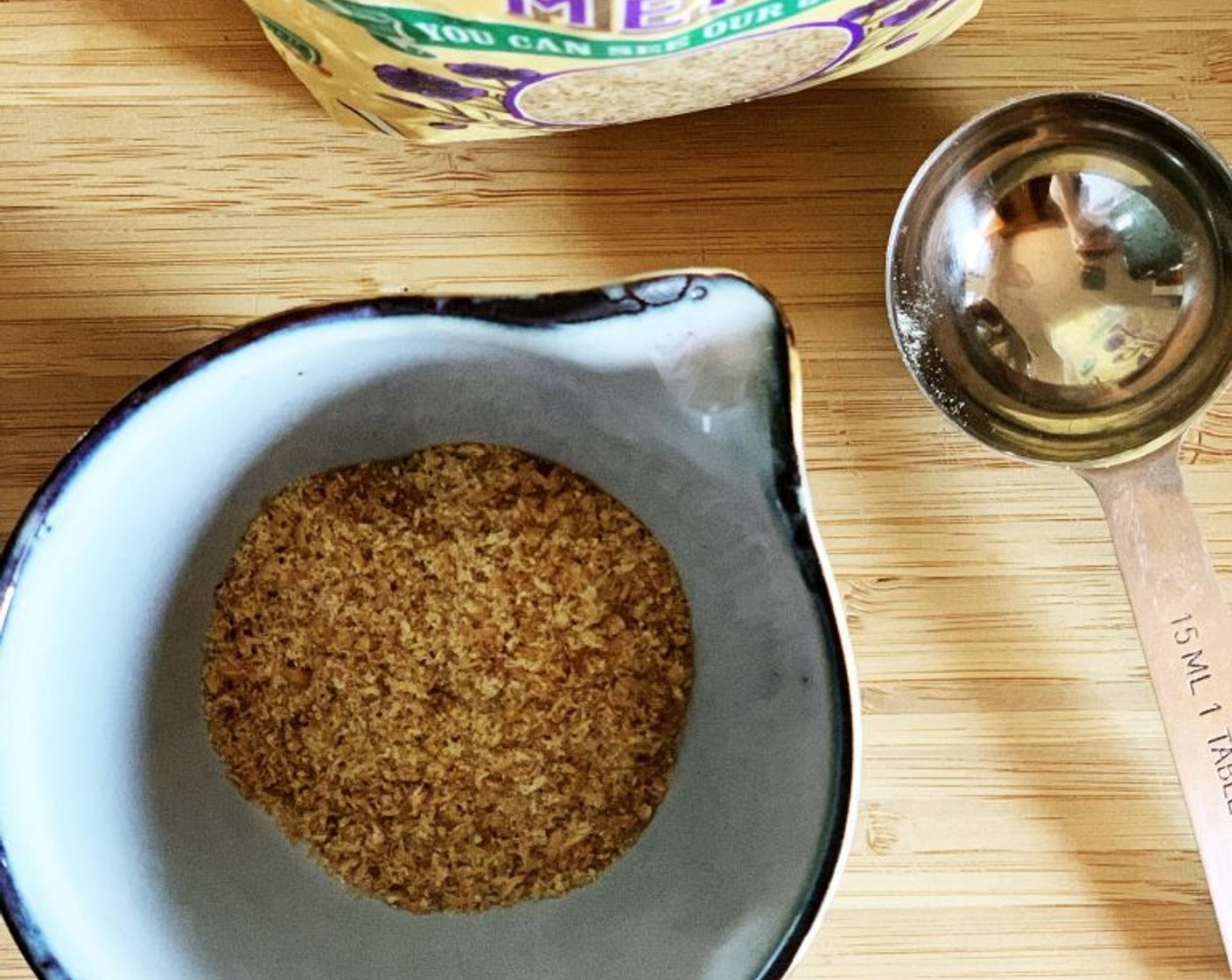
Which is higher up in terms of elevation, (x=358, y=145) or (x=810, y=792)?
(x=358, y=145)

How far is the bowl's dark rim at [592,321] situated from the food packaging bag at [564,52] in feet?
0.33

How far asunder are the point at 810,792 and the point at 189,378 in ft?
1.08

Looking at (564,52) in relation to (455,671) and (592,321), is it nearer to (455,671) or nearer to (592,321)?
(592,321)

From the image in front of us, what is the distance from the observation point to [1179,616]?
2.30 ft

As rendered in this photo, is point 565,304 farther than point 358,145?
No

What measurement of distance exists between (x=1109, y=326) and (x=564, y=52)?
0.34 meters

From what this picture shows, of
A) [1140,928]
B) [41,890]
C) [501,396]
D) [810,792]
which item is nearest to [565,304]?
[501,396]

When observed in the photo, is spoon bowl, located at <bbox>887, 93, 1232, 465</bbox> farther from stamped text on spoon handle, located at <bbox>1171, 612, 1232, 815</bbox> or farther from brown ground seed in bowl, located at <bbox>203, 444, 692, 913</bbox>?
brown ground seed in bowl, located at <bbox>203, 444, 692, 913</bbox>

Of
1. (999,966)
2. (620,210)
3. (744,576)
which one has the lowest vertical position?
(999,966)

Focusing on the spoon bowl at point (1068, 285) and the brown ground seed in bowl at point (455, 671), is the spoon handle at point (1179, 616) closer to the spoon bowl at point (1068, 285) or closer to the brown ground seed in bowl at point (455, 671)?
the spoon bowl at point (1068, 285)

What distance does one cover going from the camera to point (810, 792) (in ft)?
2.06

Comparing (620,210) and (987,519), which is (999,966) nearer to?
(987,519)

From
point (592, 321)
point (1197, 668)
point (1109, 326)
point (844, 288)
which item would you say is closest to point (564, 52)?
point (592, 321)

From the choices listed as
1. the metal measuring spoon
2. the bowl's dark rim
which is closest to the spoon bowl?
the metal measuring spoon
